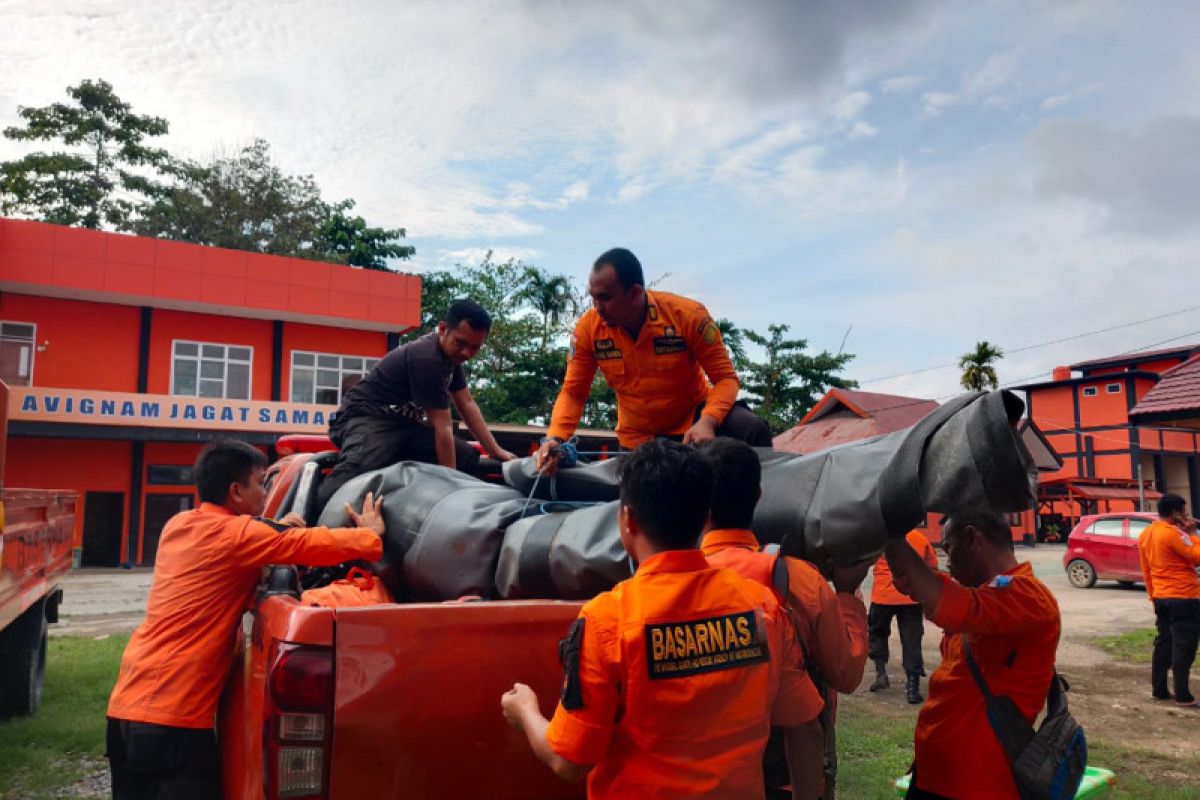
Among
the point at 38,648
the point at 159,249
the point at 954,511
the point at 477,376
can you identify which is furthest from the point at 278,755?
the point at 477,376

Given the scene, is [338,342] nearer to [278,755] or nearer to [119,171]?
[119,171]

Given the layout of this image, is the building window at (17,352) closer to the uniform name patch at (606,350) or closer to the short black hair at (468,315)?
the short black hair at (468,315)

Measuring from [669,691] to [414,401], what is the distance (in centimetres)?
262

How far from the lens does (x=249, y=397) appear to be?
24203 mm

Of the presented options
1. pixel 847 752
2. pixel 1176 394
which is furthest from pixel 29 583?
pixel 1176 394

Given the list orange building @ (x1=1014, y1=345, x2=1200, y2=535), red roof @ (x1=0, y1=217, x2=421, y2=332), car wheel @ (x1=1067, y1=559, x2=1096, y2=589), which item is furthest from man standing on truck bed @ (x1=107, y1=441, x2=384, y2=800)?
orange building @ (x1=1014, y1=345, x2=1200, y2=535)

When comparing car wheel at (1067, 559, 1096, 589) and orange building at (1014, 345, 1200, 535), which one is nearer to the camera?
car wheel at (1067, 559, 1096, 589)

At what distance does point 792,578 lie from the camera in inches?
95.3

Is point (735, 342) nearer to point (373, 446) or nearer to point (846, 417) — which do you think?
point (846, 417)

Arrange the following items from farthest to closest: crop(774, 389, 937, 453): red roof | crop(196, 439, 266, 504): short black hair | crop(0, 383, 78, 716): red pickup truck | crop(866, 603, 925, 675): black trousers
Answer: crop(774, 389, 937, 453): red roof, crop(866, 603, 925, 675): black trousers, crop(0, 383, 78, 716): red pickup truck, crop(196, 439, 266, 504): short black hair

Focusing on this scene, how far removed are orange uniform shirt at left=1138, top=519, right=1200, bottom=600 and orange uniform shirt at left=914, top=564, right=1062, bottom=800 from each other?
19.5 ft

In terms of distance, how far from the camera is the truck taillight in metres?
1.91

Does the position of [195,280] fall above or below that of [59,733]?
above

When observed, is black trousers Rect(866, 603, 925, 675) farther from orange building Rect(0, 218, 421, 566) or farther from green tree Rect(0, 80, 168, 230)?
green tree Rect(0, 80, 168, 230)
